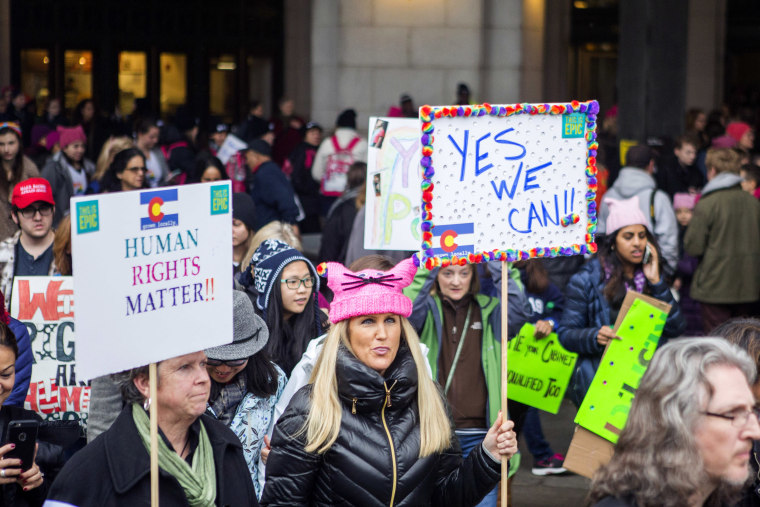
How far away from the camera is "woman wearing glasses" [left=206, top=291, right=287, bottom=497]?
16.0ft

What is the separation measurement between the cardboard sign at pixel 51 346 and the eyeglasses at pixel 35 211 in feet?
2.97

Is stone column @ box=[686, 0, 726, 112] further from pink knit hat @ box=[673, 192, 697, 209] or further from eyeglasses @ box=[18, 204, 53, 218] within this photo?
eyeglasses @ box=[18, 204, 53, 218]

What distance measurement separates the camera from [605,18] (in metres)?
25.3

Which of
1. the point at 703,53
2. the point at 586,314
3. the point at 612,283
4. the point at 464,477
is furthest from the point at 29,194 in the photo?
the point at 703,53

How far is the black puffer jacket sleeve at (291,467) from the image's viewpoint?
4.01 m

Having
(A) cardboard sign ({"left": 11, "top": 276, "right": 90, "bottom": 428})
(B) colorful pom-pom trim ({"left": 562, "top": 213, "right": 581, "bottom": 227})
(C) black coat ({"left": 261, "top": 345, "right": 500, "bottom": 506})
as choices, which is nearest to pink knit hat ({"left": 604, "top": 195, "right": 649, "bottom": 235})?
(B) colorful pom-pom trim ({"left": 562, "top": 213, "right": 581, "bottom": 227})

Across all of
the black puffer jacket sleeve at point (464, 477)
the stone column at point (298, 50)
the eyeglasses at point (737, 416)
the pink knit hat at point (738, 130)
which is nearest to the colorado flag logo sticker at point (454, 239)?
the black puffer jacket sleeve at point (464, 477)

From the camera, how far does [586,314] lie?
6582 mm

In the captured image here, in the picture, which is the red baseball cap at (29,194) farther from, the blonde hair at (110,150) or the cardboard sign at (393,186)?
the blonde hair at (110,150)

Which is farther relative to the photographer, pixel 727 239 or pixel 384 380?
pixel 727 239

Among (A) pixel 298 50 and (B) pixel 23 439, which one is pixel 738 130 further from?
(B) pixel 23 439

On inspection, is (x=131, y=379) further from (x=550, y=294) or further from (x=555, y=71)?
(x=555, y=71)

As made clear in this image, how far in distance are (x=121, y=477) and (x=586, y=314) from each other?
Answer: 3.63 m

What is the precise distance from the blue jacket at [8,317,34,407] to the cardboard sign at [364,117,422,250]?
2.06 m
